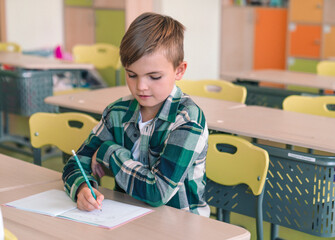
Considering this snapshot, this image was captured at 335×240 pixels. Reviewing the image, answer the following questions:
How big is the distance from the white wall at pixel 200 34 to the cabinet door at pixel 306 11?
94 cm

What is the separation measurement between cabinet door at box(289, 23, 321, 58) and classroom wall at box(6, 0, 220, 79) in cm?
95

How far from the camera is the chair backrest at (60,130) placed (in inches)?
84.4

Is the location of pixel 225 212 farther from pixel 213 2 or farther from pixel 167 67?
pixel 213 2

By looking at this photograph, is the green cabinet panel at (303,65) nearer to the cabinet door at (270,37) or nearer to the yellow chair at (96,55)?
the cabinet door at (270,37)

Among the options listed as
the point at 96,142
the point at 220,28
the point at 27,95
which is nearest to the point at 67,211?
the point at 96,142

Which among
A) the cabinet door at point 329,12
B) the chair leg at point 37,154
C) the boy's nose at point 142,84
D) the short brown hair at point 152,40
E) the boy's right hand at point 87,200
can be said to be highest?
the cabinet door at point 329,12

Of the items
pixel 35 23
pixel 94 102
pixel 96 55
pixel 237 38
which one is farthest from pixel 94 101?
pixel 237 38

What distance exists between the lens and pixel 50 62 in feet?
14.5


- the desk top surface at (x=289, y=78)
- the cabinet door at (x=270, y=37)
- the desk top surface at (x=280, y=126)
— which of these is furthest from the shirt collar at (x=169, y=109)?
the cabinet door at (x=270, y=37)

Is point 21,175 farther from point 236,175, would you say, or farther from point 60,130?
point 236,175

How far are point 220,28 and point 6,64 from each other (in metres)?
3.32

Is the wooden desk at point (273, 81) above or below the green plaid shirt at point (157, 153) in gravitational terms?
below

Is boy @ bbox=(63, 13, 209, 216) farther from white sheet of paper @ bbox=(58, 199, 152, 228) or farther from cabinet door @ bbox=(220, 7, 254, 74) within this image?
cabinet door @ bbox=(220, 7, 254, 74)

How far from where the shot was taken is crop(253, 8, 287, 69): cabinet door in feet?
23.0
